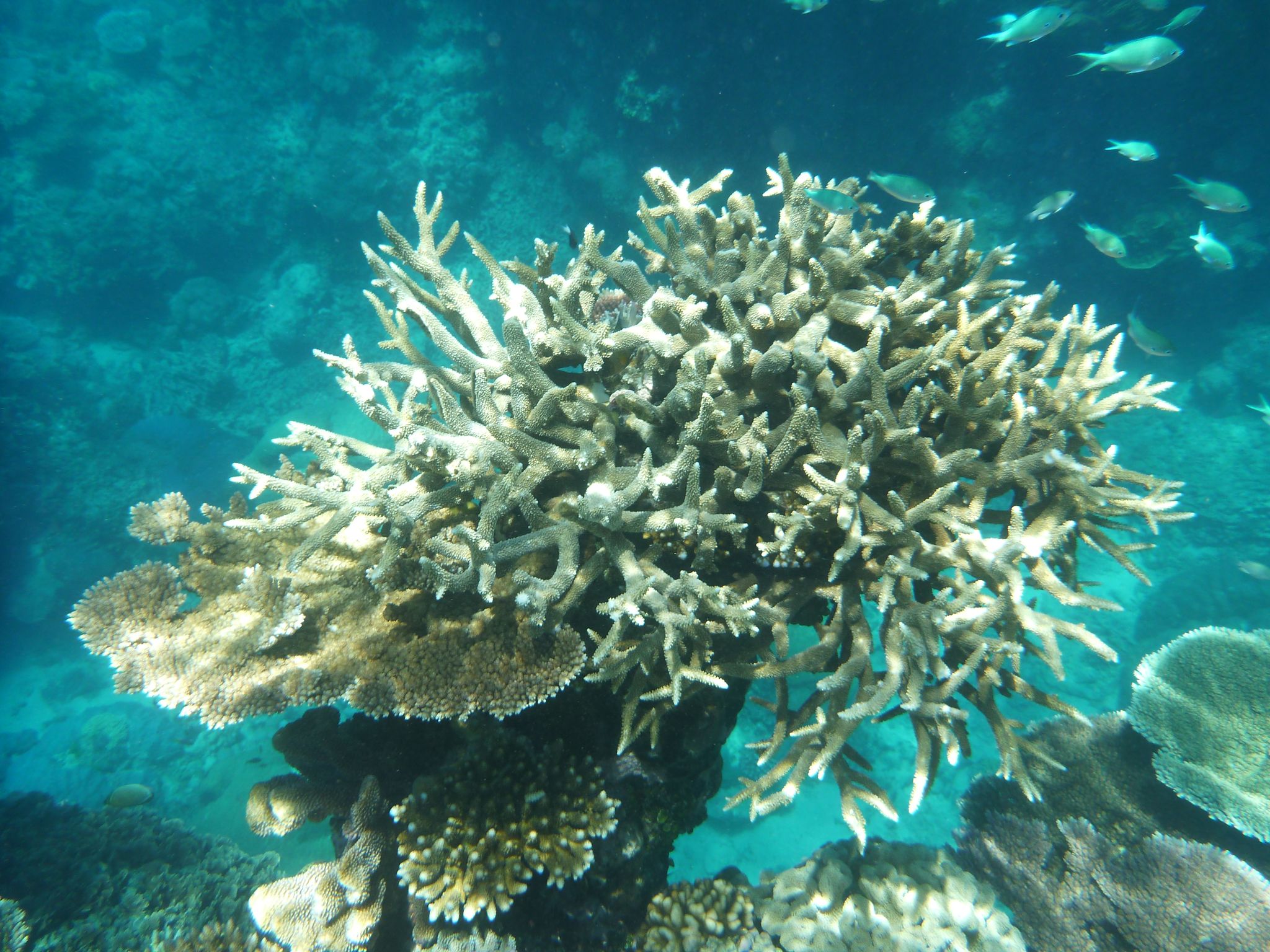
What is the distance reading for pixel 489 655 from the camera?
2609mm

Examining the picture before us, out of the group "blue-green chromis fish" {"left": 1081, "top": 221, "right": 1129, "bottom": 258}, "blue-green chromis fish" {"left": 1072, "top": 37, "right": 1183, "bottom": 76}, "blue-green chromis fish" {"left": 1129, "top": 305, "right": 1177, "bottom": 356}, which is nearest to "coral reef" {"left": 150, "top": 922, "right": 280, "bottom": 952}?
"blue-green chromis fish" {"left": 1129, "top": 305, "right": 1177, "bottom": 356}

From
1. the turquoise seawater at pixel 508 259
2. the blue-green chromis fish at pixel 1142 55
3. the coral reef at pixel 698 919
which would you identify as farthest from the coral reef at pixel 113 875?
the blue-green chromis fish at pixel 1142 55

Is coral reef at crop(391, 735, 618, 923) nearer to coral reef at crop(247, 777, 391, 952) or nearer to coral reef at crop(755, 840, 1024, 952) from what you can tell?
coral reef at crop(247, 777, 391, 952)

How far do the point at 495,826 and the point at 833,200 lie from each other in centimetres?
414

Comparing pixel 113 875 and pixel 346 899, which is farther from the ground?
pixel 113 875

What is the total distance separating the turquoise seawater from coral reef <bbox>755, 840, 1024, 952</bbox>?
0.12m

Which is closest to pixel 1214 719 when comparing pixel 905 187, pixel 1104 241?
pixel 905 187

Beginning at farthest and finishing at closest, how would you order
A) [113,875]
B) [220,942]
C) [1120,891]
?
1. [113,875]
2. [1120,891]
3. [220,942]

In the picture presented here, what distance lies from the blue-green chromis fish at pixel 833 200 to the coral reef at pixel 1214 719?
4537mm

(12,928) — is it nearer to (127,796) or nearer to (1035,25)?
(127,796)

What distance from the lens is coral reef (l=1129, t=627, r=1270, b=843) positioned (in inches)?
158

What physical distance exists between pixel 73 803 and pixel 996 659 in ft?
35.8

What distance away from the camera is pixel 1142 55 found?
22.2 feet

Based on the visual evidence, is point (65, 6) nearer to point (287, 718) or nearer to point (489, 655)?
point (287, 718)
